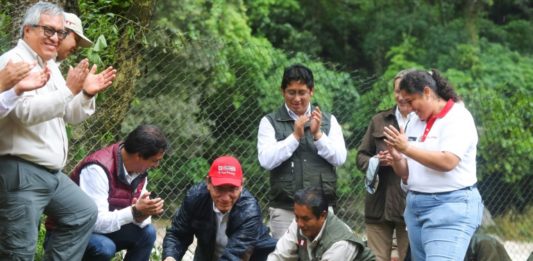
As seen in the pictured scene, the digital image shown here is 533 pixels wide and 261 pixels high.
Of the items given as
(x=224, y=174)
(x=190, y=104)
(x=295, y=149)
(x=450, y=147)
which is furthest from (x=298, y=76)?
(x=450, y=147)

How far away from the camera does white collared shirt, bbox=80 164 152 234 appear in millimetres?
5863

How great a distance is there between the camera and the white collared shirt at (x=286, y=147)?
6371mm

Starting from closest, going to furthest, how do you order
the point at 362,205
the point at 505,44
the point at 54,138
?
the point at 54,138 → the point at 362,205 → the point at 505,44

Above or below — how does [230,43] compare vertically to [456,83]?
above

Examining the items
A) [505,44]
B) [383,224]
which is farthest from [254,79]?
[505,44]

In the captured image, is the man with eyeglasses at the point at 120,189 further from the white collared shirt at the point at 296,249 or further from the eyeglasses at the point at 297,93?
the eyeglasses at the point at 297,93

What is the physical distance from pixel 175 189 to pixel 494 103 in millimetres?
3247

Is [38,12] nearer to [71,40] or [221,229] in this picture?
[71,40]

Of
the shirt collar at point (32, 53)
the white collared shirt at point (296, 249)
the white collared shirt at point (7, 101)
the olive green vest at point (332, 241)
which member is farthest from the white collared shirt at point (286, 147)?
the white collared shirt at point (7, 101)

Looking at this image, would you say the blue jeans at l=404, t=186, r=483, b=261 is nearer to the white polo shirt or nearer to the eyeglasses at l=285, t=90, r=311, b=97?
the white polo shirt

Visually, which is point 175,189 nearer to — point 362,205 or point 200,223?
point 200,223

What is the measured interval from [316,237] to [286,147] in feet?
2.54

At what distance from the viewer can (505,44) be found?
691 inches

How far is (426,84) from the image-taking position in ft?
18.3
